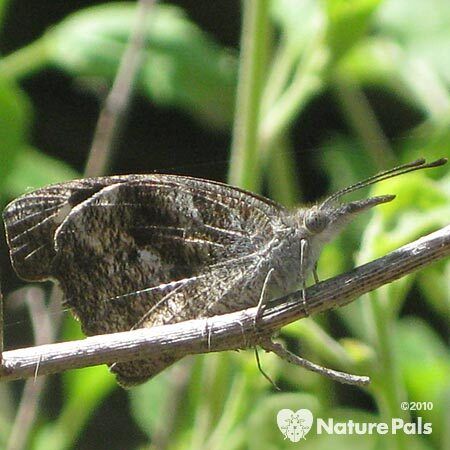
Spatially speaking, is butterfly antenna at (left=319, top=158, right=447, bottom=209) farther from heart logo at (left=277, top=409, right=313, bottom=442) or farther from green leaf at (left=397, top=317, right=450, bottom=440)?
green leaf at (left=397, top=317, right=450, bottom=440)

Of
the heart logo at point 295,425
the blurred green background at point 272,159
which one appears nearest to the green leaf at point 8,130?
the blurred green background at point 272,159

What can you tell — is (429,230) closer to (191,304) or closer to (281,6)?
(191,304)

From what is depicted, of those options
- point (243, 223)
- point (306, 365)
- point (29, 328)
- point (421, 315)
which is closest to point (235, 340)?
point (306, 365)

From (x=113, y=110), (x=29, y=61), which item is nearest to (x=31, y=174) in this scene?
(x=29, y=61)

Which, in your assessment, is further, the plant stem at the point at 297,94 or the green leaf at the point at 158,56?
the green leaf at the point at 158,56

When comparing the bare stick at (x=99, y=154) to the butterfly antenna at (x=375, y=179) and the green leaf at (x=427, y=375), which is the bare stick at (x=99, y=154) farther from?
the green leaf at (x=427, y=375)
